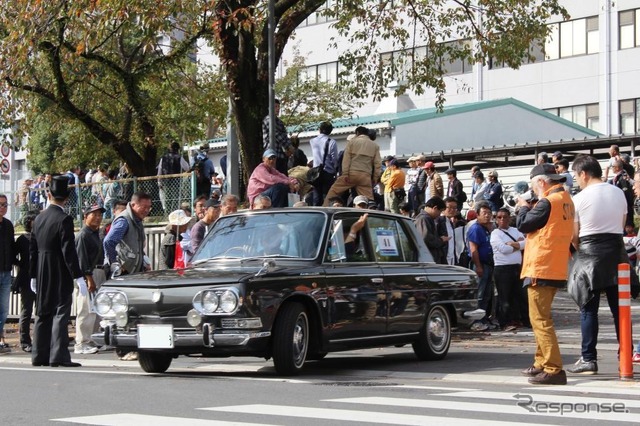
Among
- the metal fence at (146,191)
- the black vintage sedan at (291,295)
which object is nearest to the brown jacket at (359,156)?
the metal fence at (146,191)

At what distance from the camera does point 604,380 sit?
10.6 meters

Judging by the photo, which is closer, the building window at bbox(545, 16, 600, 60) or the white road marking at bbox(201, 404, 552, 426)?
the white road marking at bbox(201, 404, 552, 426)

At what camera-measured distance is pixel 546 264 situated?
10.4m

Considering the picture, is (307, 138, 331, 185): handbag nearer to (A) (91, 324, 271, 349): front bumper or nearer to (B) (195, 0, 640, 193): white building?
(A) (91, 324, 271, 349): front bumper

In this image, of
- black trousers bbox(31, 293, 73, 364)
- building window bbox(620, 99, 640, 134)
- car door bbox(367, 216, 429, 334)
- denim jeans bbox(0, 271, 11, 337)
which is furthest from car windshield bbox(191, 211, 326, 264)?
building window bbox(620, 99, 640, 134)

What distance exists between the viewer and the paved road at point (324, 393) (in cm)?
802

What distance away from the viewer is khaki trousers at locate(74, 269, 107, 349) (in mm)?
14641

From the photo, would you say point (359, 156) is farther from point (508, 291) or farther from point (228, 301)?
point (228, 301)

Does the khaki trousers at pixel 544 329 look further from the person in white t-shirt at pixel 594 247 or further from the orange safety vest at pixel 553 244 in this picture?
the person in white t-shirt at pixel 594 247

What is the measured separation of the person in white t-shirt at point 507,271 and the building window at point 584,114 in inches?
1295

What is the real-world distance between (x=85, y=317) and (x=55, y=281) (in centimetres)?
194

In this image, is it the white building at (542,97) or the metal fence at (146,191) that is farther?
the white building at (542,97)

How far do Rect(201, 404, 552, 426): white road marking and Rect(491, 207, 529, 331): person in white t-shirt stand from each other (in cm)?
861
